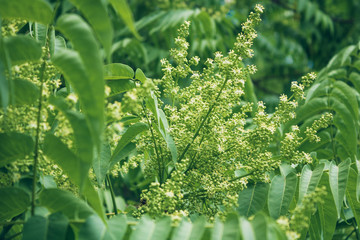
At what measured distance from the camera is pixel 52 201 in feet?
5.16

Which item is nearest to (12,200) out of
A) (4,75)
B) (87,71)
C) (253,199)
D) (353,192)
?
(4,75)

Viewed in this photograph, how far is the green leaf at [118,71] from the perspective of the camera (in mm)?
2068

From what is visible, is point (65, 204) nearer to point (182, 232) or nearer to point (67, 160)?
point (67, 160)

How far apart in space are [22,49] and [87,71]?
335mm

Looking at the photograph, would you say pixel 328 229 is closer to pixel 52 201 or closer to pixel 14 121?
pixel 52 201

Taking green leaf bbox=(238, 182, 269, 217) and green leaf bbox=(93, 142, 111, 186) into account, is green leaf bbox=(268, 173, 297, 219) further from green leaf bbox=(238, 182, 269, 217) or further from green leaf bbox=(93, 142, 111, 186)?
green leaf bbox=(93, 142, 111, 186)

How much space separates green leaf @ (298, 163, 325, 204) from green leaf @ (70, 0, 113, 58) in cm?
120

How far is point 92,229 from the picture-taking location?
149cm

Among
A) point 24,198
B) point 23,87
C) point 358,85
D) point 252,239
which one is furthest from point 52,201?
point 358,85

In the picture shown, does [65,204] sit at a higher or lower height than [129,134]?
lower

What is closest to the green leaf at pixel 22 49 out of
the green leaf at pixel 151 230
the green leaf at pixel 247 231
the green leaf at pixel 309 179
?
the green leaf at pixel 151 230

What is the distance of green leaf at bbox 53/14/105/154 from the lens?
4.29 feet

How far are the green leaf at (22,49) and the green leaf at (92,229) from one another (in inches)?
25.7

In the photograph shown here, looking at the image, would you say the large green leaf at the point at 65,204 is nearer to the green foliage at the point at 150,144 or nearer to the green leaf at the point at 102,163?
the green foliage at the point at 150,144
